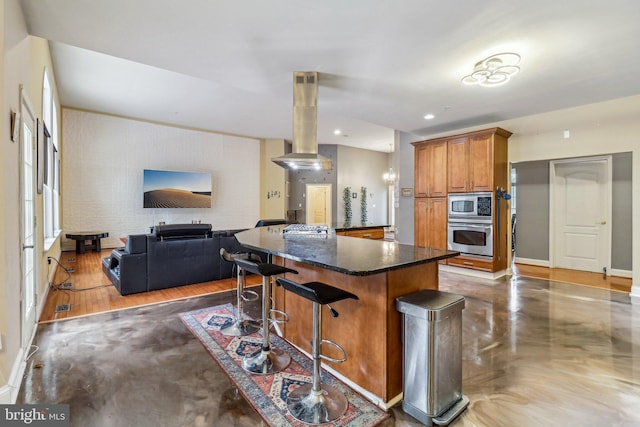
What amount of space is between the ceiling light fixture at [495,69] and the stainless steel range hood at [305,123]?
5.53ft

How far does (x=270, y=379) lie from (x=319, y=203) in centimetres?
917

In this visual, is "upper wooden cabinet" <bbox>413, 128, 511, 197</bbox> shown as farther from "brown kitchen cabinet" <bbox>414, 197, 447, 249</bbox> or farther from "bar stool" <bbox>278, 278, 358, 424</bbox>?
"bar stool" <bbox>278, 278, 358, 424</bbox>

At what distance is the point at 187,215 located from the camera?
8750 mm

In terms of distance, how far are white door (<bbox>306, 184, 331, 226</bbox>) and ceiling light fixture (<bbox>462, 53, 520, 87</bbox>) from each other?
7950 millimetres

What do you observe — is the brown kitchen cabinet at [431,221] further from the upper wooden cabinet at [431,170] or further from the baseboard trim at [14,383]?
the baseboard trim at [14,383]

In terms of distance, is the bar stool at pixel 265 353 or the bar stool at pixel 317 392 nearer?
the bar stool at pixel 317 392

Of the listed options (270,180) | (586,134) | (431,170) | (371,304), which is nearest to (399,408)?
(371,304)

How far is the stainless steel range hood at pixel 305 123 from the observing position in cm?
334

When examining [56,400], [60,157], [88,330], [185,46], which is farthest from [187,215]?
[56,400]

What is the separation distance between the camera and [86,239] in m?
6.75

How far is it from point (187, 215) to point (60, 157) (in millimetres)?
3102
